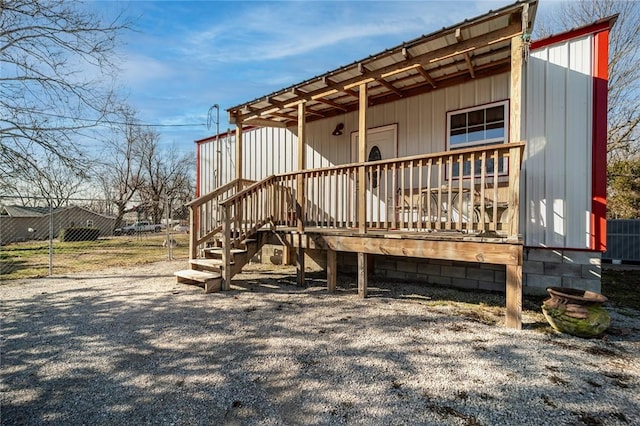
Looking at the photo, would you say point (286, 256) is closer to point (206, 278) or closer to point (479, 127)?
point (206, 278)

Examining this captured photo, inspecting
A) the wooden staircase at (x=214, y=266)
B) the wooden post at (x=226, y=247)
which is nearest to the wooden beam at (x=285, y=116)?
the wooden post at (x=226, y=247)

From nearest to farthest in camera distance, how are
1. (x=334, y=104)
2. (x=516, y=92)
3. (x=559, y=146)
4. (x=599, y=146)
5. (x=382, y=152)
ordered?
1. (x=516, y=92)
2. (x=599, y=146)
3. (x=559, y=146)
4. (x=382, y=152)
5. (x=334, y=104)

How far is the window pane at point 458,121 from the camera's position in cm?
541

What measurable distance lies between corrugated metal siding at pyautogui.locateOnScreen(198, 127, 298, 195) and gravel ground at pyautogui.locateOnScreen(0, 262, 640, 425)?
434cm

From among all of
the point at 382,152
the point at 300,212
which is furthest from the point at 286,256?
the point at 382,152

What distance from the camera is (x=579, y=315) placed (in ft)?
10.6

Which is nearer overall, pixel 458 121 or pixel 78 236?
pixel 458 121

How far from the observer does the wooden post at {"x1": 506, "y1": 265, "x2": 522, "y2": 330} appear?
3430 mm

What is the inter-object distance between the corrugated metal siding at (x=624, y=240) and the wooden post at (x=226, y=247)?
10.5 meters

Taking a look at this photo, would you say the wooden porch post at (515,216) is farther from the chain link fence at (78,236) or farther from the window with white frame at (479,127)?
the chain link fence at (78,236)

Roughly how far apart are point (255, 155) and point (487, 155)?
611 cm

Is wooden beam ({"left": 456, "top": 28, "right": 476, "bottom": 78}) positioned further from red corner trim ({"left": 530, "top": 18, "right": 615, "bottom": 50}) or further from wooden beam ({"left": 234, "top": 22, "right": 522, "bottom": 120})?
red corner trim ({"left": 530, "top": 18, "right": 615, "bottom": 50})

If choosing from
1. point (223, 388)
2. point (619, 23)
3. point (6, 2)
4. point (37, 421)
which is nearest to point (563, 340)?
point (223, 388)

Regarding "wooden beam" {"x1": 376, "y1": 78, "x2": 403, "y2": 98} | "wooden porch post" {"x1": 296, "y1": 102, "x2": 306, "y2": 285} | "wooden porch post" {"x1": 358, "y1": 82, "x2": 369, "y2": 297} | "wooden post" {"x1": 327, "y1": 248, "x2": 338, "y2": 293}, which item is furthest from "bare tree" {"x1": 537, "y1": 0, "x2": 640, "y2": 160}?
"wooden post" {"x1": 327, "y1": 248, "x2": 338, "y2": 293}
